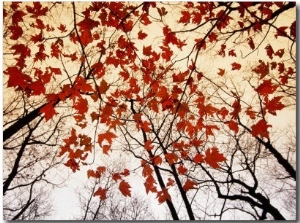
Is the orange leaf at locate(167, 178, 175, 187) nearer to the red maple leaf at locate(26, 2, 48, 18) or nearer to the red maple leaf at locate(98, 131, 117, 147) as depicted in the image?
the red maple leaf at locate(98, 131, 117, 147)

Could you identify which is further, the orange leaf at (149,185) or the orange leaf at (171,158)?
the orange leaf at (171,158)

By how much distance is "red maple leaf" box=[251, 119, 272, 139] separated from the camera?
233 cm

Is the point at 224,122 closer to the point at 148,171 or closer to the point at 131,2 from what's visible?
the point at 148,171

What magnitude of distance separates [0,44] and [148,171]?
172 centimetres

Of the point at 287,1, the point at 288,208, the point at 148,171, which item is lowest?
the point at 288,208

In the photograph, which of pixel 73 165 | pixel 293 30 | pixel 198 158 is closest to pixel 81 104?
pixel 73 165

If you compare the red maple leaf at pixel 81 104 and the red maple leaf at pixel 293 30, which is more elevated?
the red maple leaf at pixel 293 30

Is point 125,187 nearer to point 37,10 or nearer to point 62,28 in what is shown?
point 62,28

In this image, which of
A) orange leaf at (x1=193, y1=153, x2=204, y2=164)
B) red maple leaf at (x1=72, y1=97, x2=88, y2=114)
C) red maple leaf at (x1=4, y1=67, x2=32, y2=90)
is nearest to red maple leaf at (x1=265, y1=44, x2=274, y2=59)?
orange leaf at (x1=193, y1=153, x2=204, y2=164)

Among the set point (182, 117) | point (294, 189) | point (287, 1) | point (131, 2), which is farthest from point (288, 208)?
point (131, 2)

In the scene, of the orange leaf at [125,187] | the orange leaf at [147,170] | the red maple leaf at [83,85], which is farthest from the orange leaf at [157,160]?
the red maple leaf at [83,85]

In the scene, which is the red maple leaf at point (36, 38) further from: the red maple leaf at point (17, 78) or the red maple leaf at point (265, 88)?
the red maple leaf at point (265, 88)

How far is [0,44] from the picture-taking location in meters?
2.10

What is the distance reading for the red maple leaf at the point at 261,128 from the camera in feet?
7.65
